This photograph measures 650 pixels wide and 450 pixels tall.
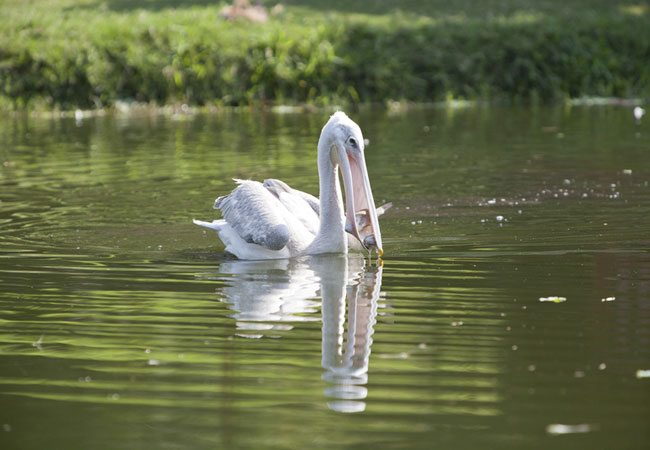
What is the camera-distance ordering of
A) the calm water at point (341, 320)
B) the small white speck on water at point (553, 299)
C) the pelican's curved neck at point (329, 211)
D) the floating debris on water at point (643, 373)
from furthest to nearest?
the pelican's curved neck at point (329, 211) → the small white speck on water at point (553, 299) → the floating debris on water at point (643, 373) → the calm water at point (341, 320)

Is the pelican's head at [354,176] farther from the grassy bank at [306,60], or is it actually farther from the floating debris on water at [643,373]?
the grassy bank at [306,60]

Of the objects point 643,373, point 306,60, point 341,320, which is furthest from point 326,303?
point 306,60

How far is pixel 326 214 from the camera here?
7.38 meters

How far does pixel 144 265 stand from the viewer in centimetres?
742

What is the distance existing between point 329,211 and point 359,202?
0.23 meters

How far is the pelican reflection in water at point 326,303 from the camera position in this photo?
4.66 meters

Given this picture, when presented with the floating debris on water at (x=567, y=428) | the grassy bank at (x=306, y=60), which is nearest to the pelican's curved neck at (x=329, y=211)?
the floating debris on water at (x=567, y=428)

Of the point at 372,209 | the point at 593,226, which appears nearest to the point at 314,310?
the point at 372,209

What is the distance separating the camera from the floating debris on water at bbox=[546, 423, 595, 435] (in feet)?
12.8

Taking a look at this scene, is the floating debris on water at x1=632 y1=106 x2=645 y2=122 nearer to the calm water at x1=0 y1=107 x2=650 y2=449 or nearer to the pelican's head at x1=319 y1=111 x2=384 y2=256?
the calm water at x1=0 y1=107 x2=650 y2=449

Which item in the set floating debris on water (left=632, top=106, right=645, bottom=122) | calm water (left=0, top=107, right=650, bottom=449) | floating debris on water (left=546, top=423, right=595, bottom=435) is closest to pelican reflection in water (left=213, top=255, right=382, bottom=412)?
calm water (left=0, top=107, right=650, bottom=449)

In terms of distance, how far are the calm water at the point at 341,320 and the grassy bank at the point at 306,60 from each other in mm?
9921

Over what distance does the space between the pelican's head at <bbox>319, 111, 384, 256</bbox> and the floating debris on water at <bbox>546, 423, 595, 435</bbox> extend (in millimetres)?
3352

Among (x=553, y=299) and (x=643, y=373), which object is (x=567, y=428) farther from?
(x=553, y=299)
